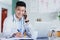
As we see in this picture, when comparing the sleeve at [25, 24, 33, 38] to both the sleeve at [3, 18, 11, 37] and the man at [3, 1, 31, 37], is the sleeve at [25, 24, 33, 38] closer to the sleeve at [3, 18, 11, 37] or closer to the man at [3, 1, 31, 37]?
the man at [3, 1, 31, 37]

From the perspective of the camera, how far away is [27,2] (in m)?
0.95

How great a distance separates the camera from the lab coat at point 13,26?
3.07 feet

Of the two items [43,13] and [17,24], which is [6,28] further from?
[43,13]

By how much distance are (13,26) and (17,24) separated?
0.14 feet

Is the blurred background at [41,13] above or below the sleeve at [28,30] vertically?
above

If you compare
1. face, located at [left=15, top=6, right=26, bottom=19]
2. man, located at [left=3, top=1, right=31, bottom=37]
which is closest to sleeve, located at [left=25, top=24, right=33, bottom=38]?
man, located at [left=3, top=1, right=31, bottom=37]

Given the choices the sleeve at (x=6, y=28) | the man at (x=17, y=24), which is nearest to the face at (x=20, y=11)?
the man at (x=17, y=24)

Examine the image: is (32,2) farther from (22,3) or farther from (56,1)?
(56,1)

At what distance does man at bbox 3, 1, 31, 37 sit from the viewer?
0.94 metres

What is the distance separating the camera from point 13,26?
943mm

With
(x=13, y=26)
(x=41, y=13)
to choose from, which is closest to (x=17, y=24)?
(x=13, y=26)

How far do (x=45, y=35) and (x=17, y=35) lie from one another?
0.26 metres

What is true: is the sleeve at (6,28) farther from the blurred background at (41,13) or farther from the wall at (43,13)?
the wall at (43,13)

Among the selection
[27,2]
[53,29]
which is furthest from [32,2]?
[53,29]
